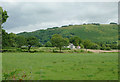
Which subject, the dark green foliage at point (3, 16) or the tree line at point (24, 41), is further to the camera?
the tree line at point (24, 41)

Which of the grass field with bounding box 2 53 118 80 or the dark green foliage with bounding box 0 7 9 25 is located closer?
the grass field with bounding box 2 53 118 80

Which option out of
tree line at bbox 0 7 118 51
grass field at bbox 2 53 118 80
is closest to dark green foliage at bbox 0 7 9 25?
tree line at bbox 0 7 118 51

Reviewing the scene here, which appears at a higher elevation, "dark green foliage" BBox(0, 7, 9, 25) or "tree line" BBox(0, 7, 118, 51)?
"dark green foliage" BBox(0, 7, 9, 25)

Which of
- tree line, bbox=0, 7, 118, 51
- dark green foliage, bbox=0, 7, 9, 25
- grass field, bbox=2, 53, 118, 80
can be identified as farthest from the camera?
tree line, bbox=0, 7, 118, 51

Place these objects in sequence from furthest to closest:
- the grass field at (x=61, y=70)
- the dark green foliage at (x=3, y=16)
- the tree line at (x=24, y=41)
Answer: the tree line at (x=24, y=41)
the dark green foliage at (x=3, y=16)
the grass field at (x=61, y=70)

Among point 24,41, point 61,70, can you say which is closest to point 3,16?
point 24,41

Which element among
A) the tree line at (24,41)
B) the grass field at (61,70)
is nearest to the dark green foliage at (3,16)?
Result: the tree line at (24,41)

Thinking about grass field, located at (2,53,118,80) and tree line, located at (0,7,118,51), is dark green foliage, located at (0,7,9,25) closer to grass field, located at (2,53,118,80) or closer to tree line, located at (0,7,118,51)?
tree line, located at (0,7,118,51)

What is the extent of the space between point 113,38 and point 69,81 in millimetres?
184521

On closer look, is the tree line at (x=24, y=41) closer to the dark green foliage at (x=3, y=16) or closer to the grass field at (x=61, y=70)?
the dark green foliage at (x=3, y=16)

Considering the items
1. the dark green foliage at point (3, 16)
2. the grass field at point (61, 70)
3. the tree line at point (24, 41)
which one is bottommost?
the grass field at point (61, 70)

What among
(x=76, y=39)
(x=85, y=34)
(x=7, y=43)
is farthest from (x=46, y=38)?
(x=7, y=43)

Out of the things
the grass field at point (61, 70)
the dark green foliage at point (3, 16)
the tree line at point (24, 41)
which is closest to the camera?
the grass field at point (61, 70)

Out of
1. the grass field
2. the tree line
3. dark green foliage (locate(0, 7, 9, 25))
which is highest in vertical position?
dark green foliage (locate(0, 7, 9, 25))
